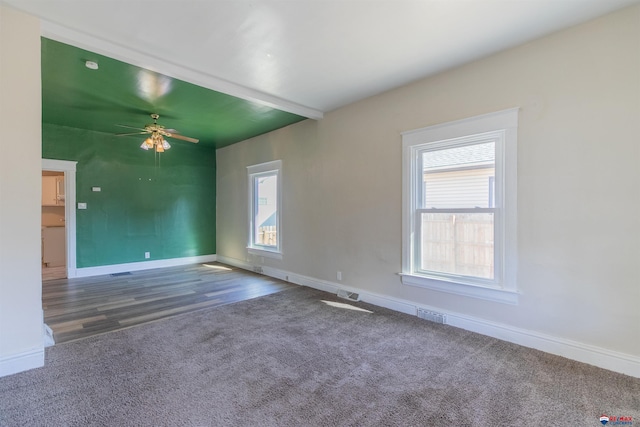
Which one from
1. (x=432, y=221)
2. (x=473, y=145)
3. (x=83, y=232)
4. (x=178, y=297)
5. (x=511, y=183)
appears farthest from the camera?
(x=83, y=232)

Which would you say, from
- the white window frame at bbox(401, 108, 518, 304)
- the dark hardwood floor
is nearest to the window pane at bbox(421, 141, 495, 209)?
the white window frame at bbox(401, 108, 518, 304)

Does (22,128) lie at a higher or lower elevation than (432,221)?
higher

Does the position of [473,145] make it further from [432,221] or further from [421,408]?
[421,408]

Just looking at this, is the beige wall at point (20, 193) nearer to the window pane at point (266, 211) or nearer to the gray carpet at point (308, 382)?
the gray carpet at point (308, 382)

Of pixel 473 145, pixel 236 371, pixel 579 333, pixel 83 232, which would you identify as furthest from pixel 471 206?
pixel 83 232

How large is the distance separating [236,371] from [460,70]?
143 inches

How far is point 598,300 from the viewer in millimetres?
2436

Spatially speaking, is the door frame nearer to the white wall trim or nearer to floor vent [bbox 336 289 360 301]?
the white wall trim

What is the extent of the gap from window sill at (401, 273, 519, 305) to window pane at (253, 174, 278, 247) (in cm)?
299

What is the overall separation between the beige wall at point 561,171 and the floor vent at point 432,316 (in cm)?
12

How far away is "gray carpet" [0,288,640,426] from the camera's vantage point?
187 cm

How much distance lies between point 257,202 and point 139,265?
281 cm

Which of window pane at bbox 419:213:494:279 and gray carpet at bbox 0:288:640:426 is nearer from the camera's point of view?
gray carpet at bbox 0:288:640:426

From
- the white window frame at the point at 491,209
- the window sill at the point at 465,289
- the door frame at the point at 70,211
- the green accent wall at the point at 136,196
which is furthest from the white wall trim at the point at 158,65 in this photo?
the door frame at the point at 70,211
